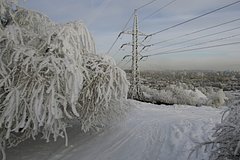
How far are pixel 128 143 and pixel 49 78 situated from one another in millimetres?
2850

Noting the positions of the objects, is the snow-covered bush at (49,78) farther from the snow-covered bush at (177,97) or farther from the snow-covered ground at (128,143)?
the snow-covered bush at (177,97)

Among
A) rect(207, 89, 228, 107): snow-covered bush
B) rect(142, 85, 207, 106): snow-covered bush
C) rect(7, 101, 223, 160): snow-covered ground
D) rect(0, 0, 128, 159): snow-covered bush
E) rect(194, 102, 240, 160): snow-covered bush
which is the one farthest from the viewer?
rect(142, 85, 207, 106): snow-covered bush

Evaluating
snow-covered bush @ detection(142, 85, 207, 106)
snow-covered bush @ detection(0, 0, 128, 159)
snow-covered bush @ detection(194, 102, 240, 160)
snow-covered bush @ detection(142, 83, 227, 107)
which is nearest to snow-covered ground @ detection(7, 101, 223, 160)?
snow-covered bush @ detection(0, 0, 128, 159)

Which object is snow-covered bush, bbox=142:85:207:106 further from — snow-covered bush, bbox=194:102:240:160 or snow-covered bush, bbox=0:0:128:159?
snow-covered bush, bbox=194:102:240:160

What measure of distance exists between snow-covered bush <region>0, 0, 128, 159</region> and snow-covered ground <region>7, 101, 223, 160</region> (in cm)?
76

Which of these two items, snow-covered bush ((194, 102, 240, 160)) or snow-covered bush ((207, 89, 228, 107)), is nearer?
snow-covered bush ((194, 102, 240, 160))

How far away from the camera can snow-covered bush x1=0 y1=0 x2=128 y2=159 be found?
5480 mm

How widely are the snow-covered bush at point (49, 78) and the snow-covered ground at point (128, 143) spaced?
0.76 meters

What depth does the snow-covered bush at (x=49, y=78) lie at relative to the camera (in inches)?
216

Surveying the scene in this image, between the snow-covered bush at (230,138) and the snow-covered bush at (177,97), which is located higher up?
the snow-covered bush at (230,138)

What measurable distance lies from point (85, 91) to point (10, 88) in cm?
166

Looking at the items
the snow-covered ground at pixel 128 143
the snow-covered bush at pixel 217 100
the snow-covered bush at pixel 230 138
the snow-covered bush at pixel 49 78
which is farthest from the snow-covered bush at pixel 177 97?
the snow-covered bush at pixel 230 138

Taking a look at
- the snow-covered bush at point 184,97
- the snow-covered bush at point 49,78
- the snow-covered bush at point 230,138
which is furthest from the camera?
the snow-covered bush at point 184,97

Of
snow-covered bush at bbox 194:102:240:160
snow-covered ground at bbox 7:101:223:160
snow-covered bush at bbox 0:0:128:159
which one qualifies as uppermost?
snow-covered bush at bbox 0:0:128:159
